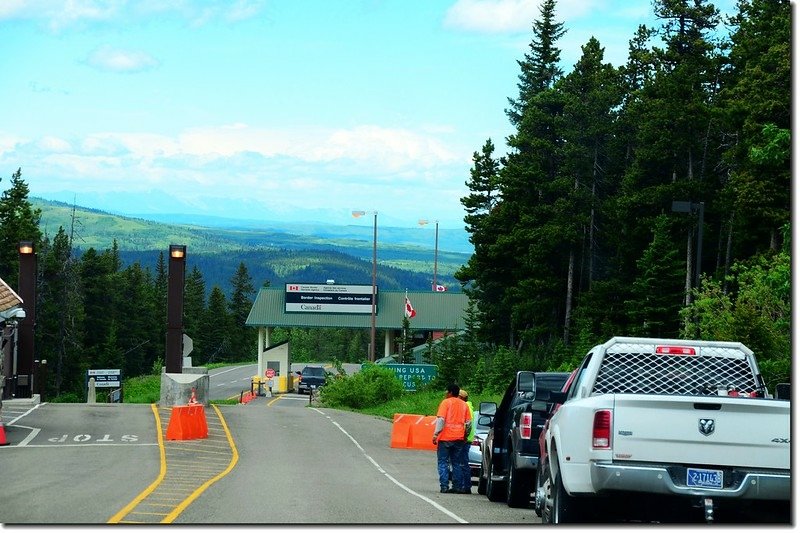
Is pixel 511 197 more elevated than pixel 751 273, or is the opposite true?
pixel 511 197

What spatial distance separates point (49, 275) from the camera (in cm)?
9688

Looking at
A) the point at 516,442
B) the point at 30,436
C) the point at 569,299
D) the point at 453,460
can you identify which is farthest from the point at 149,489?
the point at 569,299

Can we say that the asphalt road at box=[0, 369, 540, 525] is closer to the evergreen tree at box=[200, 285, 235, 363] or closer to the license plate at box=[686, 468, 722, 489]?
the license plate at box=[686, 468, 722, 489]

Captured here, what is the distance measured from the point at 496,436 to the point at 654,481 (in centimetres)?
793

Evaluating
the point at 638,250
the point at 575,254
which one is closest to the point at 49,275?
the point at 575,254

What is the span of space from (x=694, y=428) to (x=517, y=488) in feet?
20.5

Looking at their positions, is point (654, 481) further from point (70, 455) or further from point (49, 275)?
point (49, 275)

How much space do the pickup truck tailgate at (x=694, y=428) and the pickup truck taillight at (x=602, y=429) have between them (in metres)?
0.05

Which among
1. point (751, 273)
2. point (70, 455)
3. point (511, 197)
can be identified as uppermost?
point (511, 197)

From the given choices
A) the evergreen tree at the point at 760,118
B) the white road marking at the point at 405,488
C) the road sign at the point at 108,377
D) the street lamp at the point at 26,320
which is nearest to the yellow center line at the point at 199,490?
the white road marking at the point at 405,488

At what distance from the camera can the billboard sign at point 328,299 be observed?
285 feet

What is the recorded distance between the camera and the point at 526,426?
1648cm

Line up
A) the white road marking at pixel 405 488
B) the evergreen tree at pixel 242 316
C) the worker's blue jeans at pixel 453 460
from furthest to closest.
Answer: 1. the evergreen tree at pixel 242 316
2. the worker's blue jeans at pixel 453 460
3. the white road marking at pixel 405 488

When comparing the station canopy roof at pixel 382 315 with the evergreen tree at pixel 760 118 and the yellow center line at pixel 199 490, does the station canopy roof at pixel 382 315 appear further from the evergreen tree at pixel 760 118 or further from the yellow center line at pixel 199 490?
the yellow center line at pixel 199 490
